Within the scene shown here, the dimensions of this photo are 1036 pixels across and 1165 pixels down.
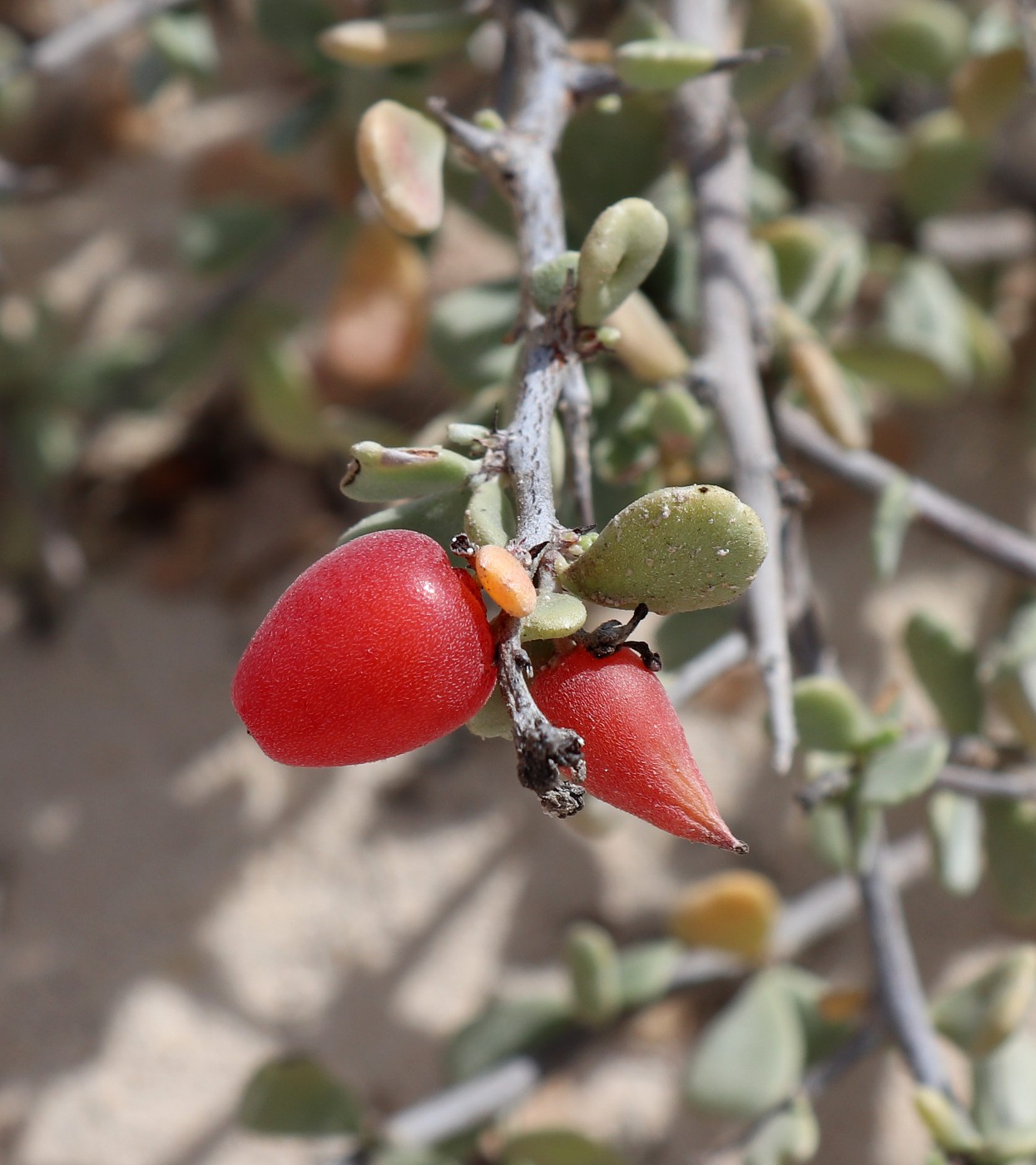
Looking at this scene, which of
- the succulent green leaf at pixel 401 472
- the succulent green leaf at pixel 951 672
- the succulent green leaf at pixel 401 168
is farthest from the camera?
the succulent green leaf at pixel 951 672

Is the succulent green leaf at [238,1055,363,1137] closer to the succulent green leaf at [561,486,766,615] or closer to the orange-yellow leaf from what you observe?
the orange-yellow leaf

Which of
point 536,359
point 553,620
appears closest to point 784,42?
point 536,359

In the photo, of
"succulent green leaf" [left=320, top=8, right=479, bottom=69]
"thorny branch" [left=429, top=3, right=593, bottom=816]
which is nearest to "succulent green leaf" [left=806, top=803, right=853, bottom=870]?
"thorny branch" [left=429, top=3, right=593, bottom=816]

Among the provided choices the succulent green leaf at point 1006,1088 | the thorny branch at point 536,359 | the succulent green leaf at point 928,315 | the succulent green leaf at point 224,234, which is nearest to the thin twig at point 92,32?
the succulent green leaf at point 224,234

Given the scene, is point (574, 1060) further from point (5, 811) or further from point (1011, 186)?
point (1011, 186)

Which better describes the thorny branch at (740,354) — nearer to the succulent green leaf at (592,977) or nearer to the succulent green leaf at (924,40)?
the succulent green leaf at (592,977)

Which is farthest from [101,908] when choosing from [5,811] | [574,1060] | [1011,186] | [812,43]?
[1011,186]
